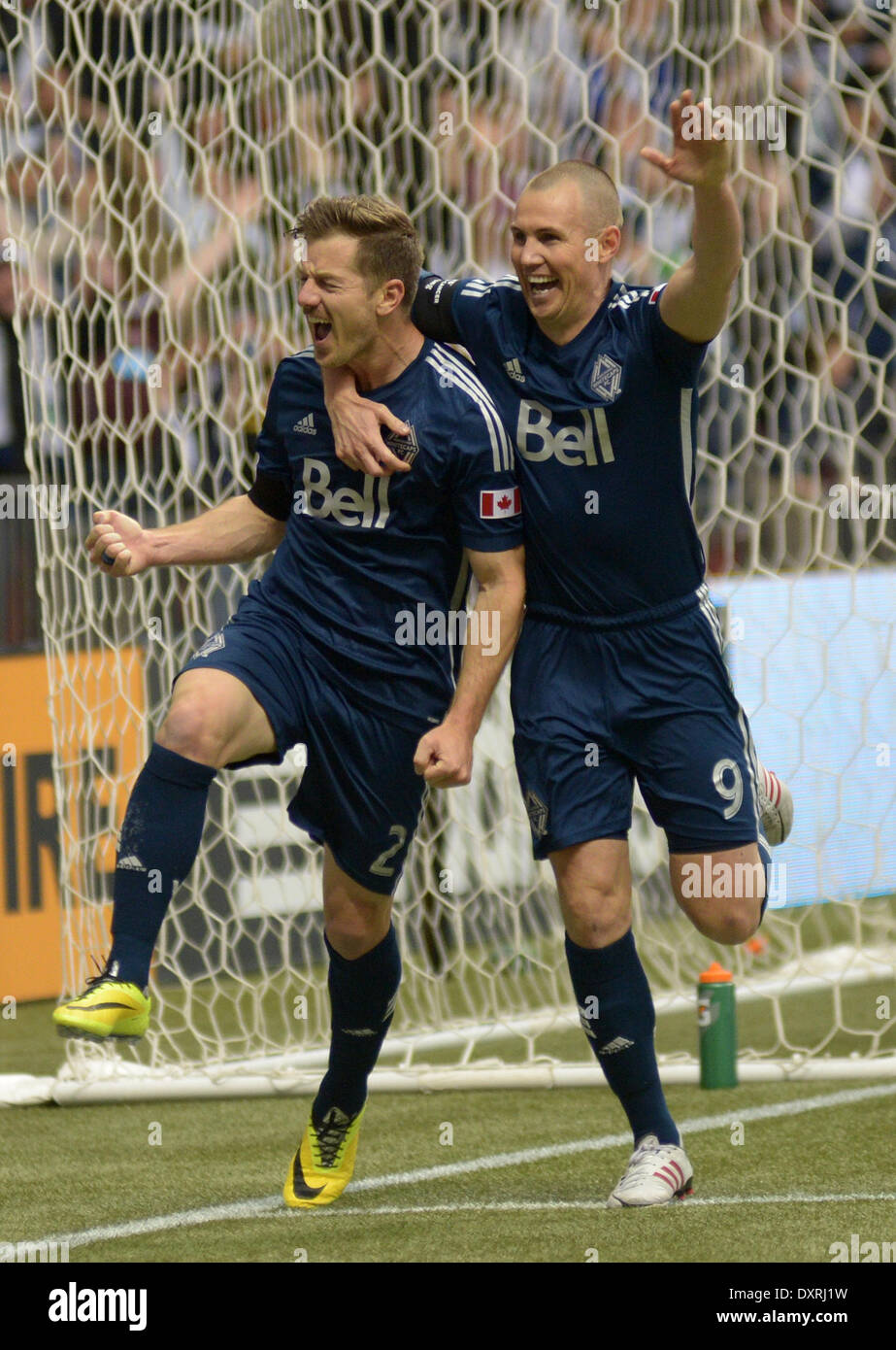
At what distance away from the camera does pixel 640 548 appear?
12.5 feet

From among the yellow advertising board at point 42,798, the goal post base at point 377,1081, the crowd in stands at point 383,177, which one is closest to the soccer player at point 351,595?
the goal post base at point 377,1081

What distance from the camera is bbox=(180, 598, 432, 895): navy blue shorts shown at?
374cm

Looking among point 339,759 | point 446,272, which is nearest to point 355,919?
point 339,759

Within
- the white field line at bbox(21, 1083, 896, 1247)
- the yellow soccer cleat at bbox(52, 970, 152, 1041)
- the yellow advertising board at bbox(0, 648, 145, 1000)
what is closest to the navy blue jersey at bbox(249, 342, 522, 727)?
the yellow soccer cleat at bbox(52, 970, 152, 1041)

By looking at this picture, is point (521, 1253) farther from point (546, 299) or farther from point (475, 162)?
point (475, 162)

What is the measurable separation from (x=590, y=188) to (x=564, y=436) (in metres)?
0.48

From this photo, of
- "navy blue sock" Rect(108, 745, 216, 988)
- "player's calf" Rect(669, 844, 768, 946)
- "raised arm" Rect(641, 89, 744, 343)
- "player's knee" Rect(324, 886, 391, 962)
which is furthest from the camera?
"player's knee" Rect(324, 886, 391, 962)

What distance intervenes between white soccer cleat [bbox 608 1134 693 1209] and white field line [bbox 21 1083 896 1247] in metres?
0.05

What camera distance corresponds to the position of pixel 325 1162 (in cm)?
414

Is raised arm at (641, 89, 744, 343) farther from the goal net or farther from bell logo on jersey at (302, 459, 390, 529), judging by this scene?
the goal net

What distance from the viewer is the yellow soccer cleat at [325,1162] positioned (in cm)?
412

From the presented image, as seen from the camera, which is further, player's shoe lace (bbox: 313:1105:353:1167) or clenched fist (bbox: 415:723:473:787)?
player's shoe lace (bbox: 313:1105:353:1167)

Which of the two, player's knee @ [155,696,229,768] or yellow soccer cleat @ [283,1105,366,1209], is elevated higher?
player's knee @ [155,696,229,768]

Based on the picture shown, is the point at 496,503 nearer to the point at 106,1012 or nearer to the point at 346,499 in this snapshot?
the point at 346,499
